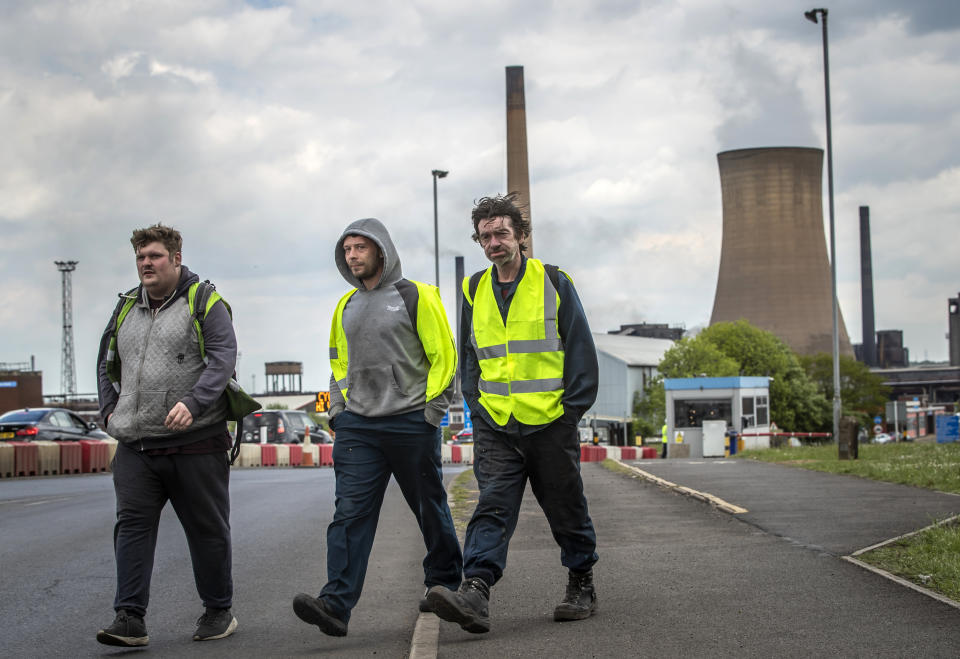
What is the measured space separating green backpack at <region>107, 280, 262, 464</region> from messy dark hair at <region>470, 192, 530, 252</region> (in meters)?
1.29

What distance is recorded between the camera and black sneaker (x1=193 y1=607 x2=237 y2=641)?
18.5 ft

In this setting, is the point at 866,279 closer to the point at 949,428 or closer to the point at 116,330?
the point at 949,428

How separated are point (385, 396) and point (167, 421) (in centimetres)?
99

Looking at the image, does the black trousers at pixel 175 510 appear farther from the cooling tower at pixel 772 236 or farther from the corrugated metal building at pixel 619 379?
the corrugated metal building at pixel 619 379

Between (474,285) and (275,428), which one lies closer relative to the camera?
(474,285)

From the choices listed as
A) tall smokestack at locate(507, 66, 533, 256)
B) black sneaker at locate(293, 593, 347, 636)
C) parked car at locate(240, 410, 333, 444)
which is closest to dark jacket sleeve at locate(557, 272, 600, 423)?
black sneaker at locate(293, 593, 347, 636)

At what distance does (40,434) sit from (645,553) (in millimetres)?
22317

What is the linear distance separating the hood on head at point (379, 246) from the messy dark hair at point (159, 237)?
2.60ft

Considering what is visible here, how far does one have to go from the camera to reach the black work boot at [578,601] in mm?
5605

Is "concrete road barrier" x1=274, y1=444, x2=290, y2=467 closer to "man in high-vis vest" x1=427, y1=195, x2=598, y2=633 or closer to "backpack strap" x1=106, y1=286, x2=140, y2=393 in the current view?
"backpack strap" x1=106, y1=286, x2=140, y2=393

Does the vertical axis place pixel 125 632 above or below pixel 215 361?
below

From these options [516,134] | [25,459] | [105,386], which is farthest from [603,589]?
[516,134]

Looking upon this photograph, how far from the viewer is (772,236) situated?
81.9 metres

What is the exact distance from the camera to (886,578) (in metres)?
6.33
